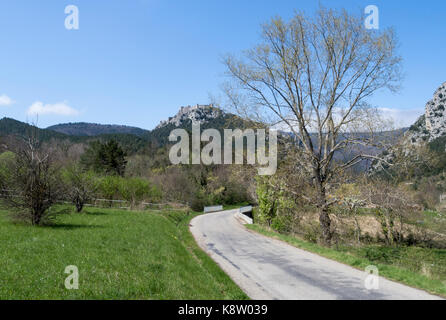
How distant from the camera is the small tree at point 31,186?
1662cm

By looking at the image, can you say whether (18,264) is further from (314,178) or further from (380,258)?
(380,258)

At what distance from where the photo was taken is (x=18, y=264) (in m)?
8.21

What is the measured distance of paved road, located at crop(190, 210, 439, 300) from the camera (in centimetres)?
789

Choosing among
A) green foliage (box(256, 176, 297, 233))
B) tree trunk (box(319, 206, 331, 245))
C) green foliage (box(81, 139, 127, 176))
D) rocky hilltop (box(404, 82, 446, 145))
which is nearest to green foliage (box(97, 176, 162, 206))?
green foliage (box(81, 139, 127, 176))

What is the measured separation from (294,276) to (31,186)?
14.0m

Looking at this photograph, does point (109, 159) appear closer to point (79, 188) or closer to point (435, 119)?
point (79, 188)

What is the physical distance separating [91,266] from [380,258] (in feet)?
54.1

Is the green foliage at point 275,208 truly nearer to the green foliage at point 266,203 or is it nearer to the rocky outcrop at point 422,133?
the green foliage at point 266,203

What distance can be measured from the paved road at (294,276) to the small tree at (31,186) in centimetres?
901

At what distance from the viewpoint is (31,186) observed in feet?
54.4

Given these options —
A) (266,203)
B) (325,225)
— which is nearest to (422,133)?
(266,203)

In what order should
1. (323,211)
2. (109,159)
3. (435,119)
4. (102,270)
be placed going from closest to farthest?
1. (102,270)
2. (323,211)
3. (109,159)
4. (435,119)

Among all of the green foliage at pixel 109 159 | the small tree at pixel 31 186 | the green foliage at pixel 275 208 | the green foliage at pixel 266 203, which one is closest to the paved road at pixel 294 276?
the green foliage at pixel 275 208

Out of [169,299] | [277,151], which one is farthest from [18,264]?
[277,151]
